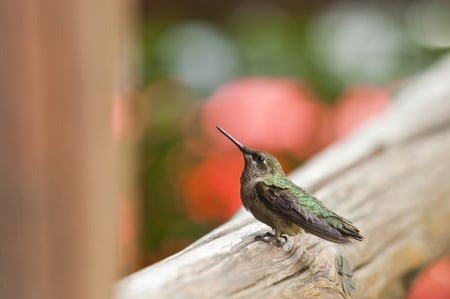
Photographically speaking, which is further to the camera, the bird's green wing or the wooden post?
the bird's green wing

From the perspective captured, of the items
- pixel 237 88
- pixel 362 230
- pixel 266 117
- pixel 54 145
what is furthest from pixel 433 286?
pixel 54 145

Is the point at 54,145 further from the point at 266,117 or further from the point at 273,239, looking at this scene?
the point at 266,117

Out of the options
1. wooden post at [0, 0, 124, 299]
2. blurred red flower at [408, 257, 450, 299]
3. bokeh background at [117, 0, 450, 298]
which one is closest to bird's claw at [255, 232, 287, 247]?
wooden post at [0, 0, 124, 299]

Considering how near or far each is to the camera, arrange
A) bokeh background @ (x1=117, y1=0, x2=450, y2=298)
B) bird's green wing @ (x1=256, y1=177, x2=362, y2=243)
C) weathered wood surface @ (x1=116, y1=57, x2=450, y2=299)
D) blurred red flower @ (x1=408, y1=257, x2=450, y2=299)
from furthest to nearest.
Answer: bokeh background @ (x1=117, y1=0, x2=450, y2=298)
blurred red flower @ (x1=408, y1=257, x2=450, y2=299)
bird's green wing @ (x1=256, y1=177, x2=362, y2=243)
weathered wood surface @ (x1=116, y1=57, x2=450, y2=299)

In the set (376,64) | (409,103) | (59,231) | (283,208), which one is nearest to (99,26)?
(59,231)

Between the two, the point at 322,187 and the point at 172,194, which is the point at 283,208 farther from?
the point at 172,194

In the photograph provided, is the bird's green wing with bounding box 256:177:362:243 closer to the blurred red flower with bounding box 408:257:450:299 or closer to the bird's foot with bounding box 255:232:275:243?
the bird's foot with bounding box 255:232:275:243
